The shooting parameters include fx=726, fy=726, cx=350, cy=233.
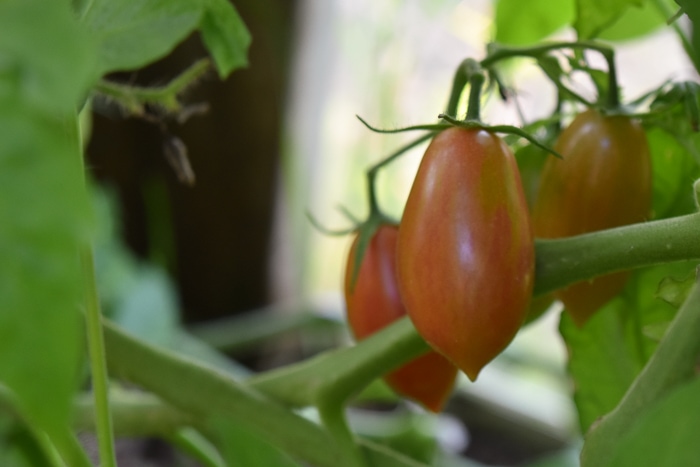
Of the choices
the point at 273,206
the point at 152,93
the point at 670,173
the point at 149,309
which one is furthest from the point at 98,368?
the point at 273,206

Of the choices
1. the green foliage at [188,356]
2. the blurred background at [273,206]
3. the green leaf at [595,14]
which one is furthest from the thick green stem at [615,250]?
the blurred background at [273,206]

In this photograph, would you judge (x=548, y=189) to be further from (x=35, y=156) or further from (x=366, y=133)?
(x=366, y=133)

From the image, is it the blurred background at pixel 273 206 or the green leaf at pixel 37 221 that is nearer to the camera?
the green leaf at pixel 37 221

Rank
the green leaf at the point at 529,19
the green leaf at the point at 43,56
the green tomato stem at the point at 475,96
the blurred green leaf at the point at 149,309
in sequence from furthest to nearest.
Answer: the blurred green leaf at the point at 149,309 < the green leaf at the point at 529,19 < the green tomato stem at the point at 475,96 < the green leaf at the point at 43,56

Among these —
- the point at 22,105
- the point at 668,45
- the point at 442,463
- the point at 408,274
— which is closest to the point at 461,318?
the point at 408,274

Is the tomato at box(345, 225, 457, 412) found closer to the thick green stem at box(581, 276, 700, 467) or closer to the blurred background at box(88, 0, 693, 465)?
the thick green stem at box(581, 276, 700, 467)

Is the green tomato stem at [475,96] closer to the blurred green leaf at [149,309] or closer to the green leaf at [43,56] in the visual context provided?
the green leaf at [43,56]
